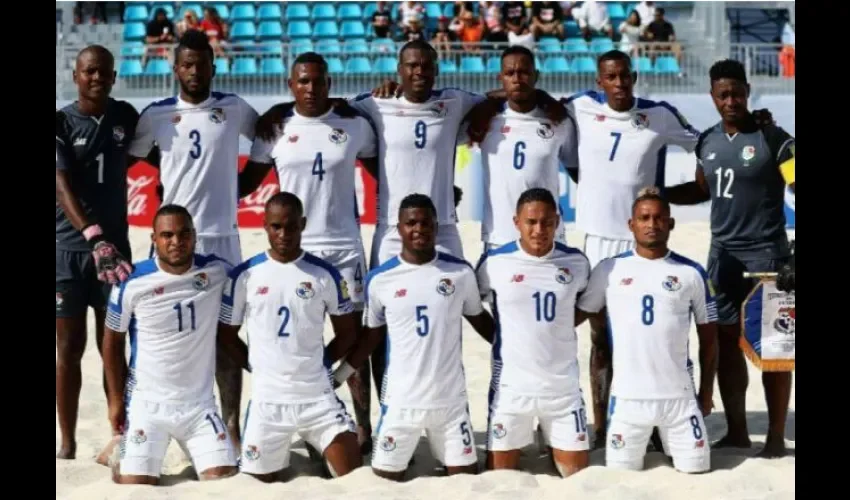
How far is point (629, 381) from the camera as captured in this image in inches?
274

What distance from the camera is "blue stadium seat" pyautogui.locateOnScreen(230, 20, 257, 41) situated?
2012cm

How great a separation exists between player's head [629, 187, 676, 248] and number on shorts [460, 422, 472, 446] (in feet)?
4.43

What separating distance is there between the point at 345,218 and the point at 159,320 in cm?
125

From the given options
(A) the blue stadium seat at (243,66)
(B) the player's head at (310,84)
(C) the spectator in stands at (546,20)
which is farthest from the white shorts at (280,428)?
(C) the spectator in stands at (546,20)

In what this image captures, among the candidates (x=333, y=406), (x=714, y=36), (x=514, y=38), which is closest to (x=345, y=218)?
(x=333, y=406)

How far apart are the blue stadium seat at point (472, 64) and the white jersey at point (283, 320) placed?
11788mm

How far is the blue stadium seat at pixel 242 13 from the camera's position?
66.9 feet

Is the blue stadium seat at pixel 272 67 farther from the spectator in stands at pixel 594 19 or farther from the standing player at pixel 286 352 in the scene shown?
the standing player at pixel 286 352

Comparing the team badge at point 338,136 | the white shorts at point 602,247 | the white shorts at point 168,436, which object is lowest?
the white shorts at point 168,436

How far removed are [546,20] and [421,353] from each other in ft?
43.6

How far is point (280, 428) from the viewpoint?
685 cm

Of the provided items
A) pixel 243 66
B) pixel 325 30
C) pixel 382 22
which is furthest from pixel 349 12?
pixel 243 66
